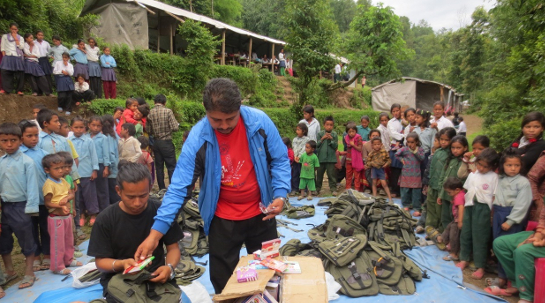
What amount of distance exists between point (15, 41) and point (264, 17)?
2499cm

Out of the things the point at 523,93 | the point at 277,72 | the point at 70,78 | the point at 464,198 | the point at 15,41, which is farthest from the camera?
the point at 277,72

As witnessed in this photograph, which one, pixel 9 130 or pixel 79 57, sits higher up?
pixel 79 57

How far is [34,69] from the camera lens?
8242mm

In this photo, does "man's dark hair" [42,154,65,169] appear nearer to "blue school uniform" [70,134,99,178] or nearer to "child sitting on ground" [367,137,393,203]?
"blue school uniform" [70,134,99,178]

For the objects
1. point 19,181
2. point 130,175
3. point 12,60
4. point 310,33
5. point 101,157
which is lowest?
point 19,181

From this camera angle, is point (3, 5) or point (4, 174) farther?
point (3, 5)

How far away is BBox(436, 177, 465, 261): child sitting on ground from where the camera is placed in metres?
4.27

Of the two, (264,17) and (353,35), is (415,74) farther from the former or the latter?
(353,35)

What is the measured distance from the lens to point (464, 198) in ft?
13.9

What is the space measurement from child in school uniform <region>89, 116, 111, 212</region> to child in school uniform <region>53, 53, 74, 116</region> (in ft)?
13.2

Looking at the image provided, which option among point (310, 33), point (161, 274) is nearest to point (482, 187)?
point (161, 274)

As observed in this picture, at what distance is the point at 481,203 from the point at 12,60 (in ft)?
32.7

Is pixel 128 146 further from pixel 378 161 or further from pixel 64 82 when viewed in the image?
pixel 378 161

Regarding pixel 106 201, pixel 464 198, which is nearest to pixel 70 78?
pixel 106 201
